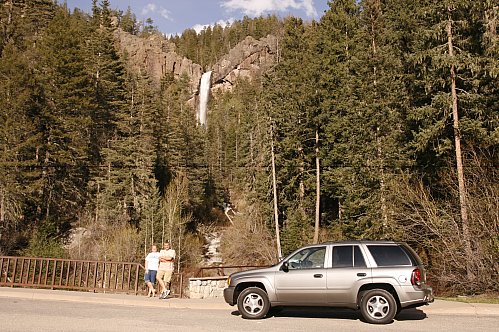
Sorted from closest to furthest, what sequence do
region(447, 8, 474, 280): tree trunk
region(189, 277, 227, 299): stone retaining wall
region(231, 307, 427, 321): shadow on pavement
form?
region(231, 307, 427, 321): shadow on pavement
region(189, 277, 227, 299): stone retaining wall
region(447, 8, 474, 280): tree trunk

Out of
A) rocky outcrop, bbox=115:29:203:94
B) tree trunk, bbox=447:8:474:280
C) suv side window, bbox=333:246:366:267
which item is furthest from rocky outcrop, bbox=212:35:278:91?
suv side window, bbox=333:246:366:267

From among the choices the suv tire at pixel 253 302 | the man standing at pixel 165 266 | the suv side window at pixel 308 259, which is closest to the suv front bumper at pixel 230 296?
the suv tire at pixel 253 302

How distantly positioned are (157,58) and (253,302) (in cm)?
11920

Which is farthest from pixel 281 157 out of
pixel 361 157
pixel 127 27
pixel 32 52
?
pixel 127 27

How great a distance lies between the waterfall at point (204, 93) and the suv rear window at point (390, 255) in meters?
111

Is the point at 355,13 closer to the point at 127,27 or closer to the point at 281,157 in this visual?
the point at 281,157

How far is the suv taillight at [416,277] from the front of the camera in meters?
9.01

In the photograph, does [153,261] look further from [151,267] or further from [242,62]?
[242,62]

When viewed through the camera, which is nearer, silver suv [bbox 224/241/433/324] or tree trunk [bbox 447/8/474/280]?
silver suv [bbox 224/241/433/324]

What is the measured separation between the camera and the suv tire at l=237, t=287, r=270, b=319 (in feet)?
32.6

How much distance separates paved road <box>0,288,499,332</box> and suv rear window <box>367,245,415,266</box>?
51.6 inches

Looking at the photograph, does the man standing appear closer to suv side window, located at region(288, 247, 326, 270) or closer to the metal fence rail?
the metal fence rail

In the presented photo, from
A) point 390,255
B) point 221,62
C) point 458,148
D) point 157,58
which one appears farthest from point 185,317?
point 221,62

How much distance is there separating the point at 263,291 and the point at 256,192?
30.9 metres
